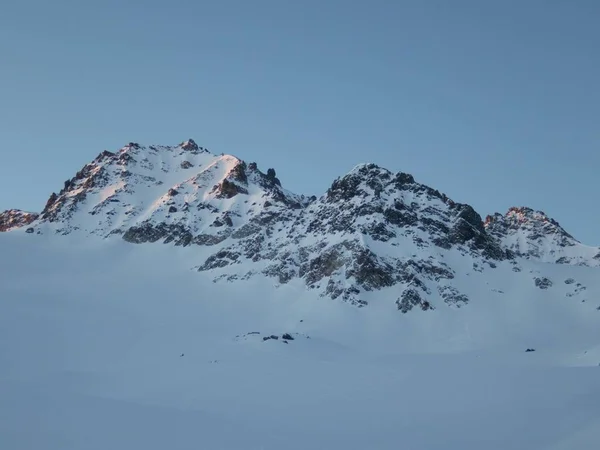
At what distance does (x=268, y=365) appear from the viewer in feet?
140

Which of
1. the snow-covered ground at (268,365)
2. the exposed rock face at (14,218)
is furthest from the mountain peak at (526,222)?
the exposed rock face at (14,218)

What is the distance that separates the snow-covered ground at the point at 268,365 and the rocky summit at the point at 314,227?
3.52 meters

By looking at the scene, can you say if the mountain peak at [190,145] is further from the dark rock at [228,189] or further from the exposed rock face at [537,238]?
the exposed rock face at [537,238]

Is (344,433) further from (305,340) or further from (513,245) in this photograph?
(513,245)

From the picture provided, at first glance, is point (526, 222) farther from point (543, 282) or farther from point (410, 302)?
point (410, 302)

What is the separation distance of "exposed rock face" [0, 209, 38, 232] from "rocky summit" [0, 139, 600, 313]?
1.52 ft

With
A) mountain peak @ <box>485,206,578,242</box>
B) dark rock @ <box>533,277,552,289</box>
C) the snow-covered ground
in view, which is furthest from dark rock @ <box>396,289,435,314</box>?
mountain peak @ <box>485,206,578,242</box>

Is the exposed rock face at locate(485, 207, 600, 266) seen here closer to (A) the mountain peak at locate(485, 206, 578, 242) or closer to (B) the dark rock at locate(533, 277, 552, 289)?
(A) the mountain peak at locate(485, 206, 578, 242)

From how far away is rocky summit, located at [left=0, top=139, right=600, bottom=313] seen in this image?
260ft

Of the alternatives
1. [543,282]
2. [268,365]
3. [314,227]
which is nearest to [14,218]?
[314,227]

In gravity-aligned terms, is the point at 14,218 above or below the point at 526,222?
below

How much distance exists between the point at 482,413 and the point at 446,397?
4.13m

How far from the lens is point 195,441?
78.0 ft

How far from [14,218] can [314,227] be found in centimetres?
8344
